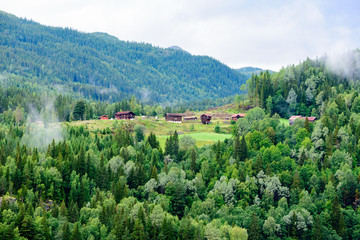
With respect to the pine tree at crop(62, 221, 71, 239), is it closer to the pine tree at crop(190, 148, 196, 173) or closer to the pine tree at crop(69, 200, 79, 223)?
the pine tree at crop(69, 200, 79, 223)

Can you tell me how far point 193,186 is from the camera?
124500 millimetres

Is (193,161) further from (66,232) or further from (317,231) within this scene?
(66,232)

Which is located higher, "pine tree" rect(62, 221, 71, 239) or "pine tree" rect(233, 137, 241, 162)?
"pine tree" rect(233, 137, 241, 162)

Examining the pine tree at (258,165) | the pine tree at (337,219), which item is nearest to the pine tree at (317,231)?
the pine tree at (337,219)

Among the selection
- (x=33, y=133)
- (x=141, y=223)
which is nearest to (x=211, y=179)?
(x=141, y=223)

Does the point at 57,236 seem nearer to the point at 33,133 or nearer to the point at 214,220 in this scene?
the point at 214,220

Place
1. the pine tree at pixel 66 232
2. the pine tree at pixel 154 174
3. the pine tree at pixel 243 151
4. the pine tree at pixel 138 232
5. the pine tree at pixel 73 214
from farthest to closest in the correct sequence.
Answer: the pine tree at pixel 243 151 < the pine tree at pixel 154 174 < the pine tree at pixel 73 214 < the pine tree at pixel 138 232 < the pine tree at pixel 66 232

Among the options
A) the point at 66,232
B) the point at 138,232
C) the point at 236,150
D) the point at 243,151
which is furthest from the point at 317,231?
the point at 66,232

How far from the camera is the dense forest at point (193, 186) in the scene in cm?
9675

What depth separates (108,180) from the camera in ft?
416

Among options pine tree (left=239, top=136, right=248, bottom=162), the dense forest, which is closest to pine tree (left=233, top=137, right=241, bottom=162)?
the dense forest

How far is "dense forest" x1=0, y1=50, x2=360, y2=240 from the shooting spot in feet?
317

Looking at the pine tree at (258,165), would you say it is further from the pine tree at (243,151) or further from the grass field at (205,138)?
the grass field at (205,138)

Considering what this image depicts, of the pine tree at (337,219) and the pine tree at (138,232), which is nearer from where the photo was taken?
the pine tree at (138,232)
